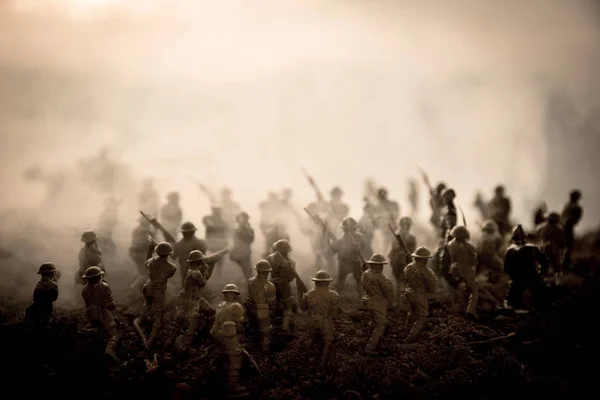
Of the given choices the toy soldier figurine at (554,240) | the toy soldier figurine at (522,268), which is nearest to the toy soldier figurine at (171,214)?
the toy soldier figurine at (522,268)

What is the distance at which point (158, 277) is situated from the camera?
10344mm

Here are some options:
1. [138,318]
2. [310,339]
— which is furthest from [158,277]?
[310,339]

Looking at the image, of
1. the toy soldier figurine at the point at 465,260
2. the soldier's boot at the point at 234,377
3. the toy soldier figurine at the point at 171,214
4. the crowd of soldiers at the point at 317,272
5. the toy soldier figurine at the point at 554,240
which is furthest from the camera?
the toy soldier figurine at the point at 171,214

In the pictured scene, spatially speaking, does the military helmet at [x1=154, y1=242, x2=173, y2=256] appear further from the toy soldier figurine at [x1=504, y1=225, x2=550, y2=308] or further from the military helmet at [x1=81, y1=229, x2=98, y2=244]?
the toy soldier figurine at [x1=504, y1=225, x2=550, y2=308]

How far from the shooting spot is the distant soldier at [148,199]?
18.2 metres

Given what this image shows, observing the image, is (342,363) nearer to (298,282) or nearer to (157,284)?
(298,282)

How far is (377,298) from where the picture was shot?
10109 millimetres


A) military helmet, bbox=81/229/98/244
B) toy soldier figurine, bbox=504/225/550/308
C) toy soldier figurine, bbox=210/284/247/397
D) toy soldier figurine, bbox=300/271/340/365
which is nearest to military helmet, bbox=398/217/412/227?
toy soldier figurine, bbox=504/225/550/308

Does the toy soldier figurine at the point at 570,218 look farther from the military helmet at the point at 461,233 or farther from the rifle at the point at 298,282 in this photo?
the rifle at the point at 298,282

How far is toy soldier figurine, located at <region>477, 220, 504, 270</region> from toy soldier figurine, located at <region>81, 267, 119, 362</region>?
40.5 feet

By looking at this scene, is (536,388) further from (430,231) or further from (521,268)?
(430,231)

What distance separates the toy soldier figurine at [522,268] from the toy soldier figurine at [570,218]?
5.47 m

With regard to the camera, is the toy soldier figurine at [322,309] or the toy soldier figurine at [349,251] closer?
the toy soldier figurine at [322,309]

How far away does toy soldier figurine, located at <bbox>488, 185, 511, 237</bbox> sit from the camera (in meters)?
18.2
